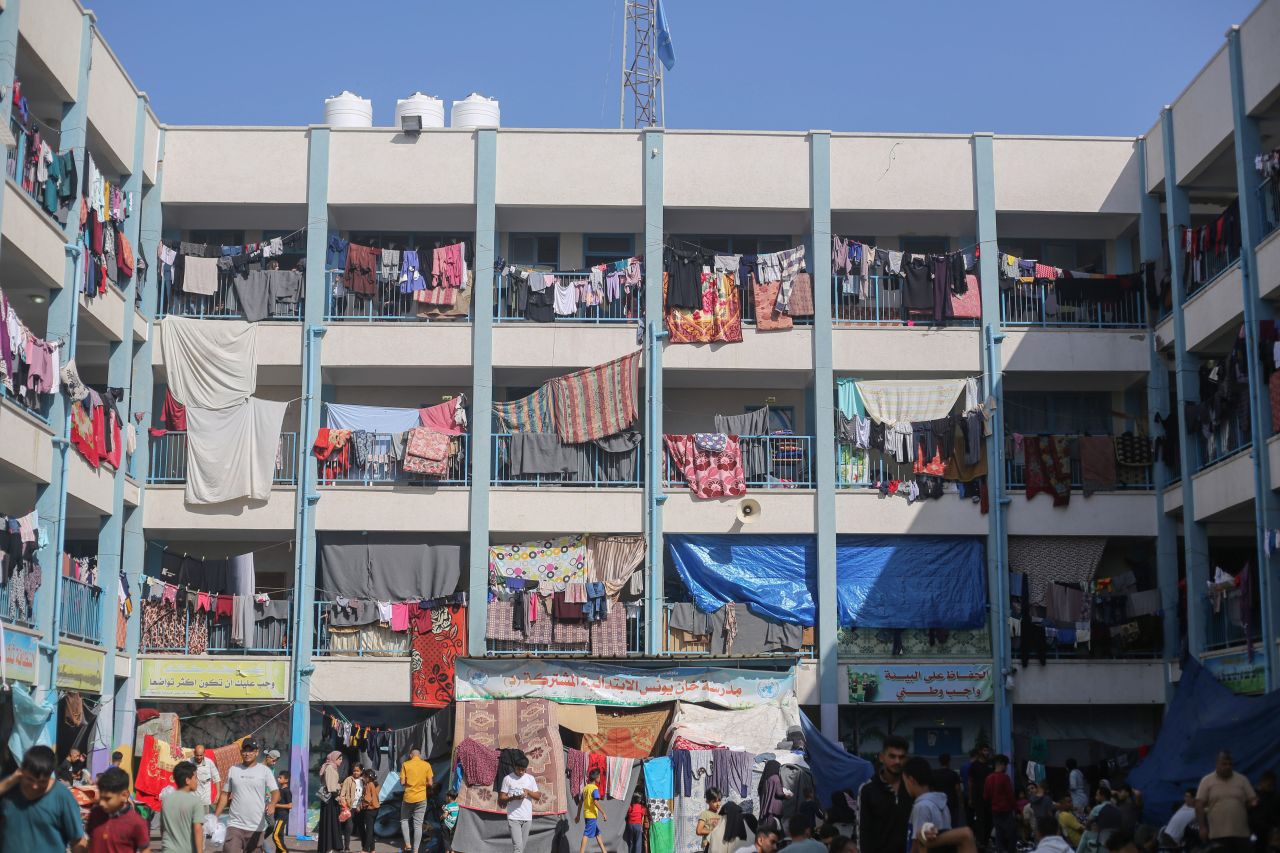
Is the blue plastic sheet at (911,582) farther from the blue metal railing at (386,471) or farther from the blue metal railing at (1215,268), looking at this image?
the blue metal railing at (386,471)

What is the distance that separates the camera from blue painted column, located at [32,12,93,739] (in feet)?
77.8

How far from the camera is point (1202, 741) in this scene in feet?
66.6

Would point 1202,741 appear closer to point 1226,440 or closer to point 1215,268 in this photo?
point 1226,440

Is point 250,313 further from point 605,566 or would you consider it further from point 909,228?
point 909,228

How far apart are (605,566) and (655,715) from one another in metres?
3.47

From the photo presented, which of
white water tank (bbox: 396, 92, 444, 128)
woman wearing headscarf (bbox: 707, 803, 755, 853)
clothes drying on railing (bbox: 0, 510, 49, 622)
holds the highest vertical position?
white water tank (bbox: 396, 92, 444, 128)

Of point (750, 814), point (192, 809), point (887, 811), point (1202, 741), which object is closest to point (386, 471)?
point (750, 814)

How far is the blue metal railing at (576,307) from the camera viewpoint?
97.1 feet

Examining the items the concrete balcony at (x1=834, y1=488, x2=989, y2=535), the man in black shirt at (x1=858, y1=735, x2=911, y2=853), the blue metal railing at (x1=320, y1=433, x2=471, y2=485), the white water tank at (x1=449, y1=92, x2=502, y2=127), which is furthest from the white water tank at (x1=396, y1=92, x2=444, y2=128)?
the man in black shirt at (x1=858, y1=735, x2=911, y2=853)

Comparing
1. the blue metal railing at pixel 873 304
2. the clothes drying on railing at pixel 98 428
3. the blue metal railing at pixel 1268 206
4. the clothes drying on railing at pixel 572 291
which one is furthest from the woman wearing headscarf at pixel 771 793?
the clothes drying on railing at pixel 98 428

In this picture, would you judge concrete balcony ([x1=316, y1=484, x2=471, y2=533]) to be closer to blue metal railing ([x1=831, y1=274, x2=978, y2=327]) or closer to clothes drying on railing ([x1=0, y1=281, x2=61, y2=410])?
clothes drying on railing ([x1=0, y1=281, x2=61, y2=410])

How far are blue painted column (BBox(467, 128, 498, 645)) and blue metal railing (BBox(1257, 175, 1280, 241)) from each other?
13.0 meters

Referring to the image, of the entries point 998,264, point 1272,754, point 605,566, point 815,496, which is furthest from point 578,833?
point 998,264

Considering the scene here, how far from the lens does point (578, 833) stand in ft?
80.0
